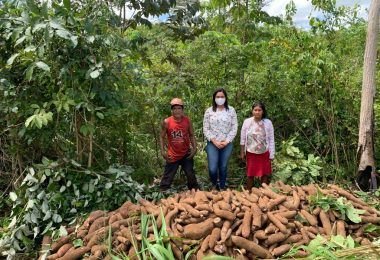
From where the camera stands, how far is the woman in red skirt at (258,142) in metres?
5.08

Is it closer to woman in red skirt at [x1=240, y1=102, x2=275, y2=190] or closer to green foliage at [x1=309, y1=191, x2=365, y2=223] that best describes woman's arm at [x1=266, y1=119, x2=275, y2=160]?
woman in red skirt at [x1=240, y1=102, x2=275, y2=190]

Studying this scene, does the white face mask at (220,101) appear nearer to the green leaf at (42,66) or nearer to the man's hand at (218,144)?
the man's hand at (218,144)

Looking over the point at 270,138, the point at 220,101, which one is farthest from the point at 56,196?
the point at 270,138

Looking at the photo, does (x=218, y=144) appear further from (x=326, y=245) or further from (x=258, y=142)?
(x=326, y=245)

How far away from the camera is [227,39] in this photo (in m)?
5.94

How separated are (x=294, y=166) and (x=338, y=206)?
1967 millimetres

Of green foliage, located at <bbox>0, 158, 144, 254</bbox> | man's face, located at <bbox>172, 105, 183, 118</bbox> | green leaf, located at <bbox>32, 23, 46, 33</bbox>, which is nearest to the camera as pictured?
green leaf, located at <bbox>32, 23, 46, 33</bbox>

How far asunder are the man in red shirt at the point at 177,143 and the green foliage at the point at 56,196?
0.69 m

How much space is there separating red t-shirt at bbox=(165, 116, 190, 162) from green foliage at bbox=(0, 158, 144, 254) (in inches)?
28.2

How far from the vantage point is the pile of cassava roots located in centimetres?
328

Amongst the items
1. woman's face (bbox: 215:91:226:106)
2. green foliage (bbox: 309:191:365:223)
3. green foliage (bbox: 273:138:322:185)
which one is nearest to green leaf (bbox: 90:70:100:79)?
woman's face (bbox: 215:91:226:106)

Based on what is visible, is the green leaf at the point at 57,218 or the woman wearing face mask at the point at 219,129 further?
the woman wearing face mask at the point at 219,129

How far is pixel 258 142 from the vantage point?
5.09 m

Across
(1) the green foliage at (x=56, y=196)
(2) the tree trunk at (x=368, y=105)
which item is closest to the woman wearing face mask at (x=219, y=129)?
(1) the green foliage at (x=56, y=196)
